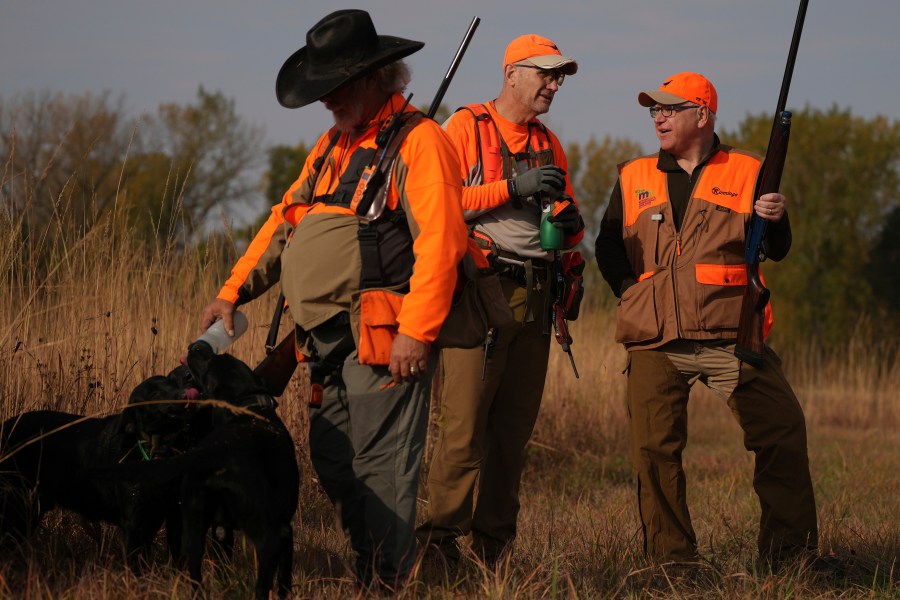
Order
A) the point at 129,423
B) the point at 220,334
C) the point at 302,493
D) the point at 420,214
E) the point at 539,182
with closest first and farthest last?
1. the point at 420,214
2. the point at 220,334
3. the point at 129,423
4. the point at 539,182
5. the point at 302,493

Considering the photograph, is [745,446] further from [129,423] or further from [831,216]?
[831,216]

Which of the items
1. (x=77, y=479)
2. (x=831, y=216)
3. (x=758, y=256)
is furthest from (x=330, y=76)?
(x=831, y=216)

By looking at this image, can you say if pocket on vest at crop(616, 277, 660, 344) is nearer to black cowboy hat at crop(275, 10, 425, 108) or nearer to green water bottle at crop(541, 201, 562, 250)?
green water bottle at crop(541, 201, 562, 250)

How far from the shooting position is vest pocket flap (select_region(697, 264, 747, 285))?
15.9ft

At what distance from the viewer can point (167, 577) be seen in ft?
13.3

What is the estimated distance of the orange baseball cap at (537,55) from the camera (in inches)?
198

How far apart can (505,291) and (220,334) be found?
1.46 metres

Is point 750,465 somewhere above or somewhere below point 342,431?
below

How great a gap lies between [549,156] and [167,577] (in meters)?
2.55

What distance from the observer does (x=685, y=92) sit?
195 inches

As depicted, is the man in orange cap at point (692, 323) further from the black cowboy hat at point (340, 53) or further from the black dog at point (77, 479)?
the black dog at point (77, 479)

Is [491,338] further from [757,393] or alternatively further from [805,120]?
[805,120]

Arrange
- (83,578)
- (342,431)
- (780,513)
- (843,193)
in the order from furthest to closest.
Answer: (843,193) → (780,513) → (342,431) → (83,578)

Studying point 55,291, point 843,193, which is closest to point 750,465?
point 55,291
